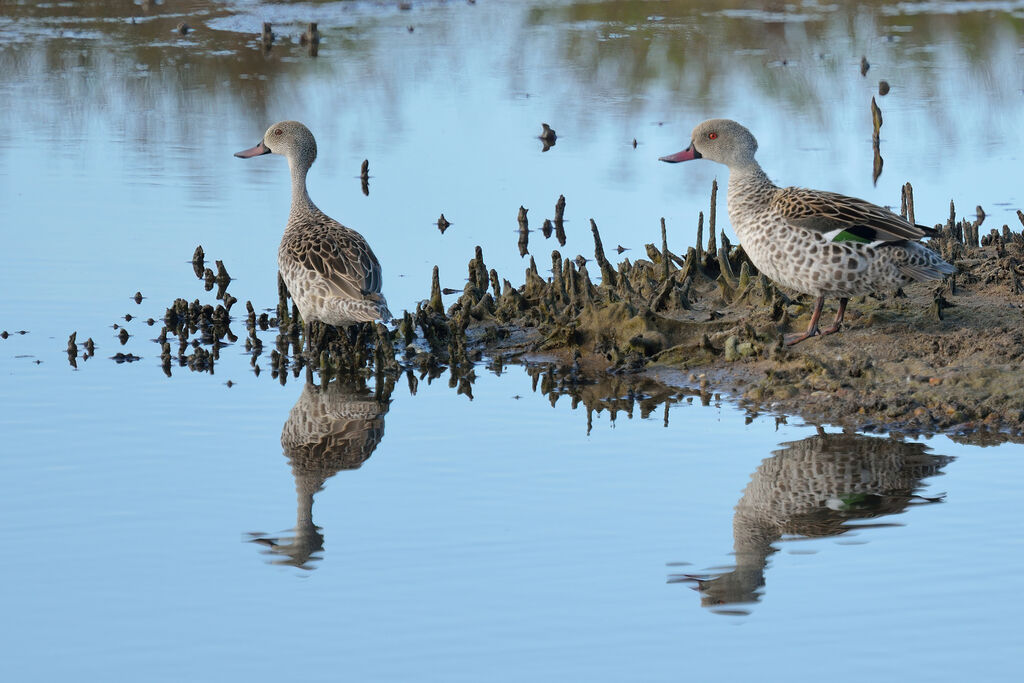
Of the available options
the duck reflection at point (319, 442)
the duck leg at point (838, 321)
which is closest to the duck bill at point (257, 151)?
the duck reflection at point (319, 442)

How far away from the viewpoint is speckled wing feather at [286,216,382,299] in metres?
9.71

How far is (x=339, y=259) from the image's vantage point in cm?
988

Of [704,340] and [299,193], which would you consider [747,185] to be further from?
[299,193]

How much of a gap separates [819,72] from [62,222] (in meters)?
10.9

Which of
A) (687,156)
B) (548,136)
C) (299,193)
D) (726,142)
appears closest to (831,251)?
(726,142)

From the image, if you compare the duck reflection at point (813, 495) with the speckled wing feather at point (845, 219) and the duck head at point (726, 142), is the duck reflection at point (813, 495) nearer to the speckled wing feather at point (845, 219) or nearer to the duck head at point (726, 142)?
the speckled wing feather at point (845, 219)

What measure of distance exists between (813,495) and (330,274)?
3530 millimetres

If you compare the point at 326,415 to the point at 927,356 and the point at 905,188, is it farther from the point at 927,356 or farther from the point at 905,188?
the point at 905,188

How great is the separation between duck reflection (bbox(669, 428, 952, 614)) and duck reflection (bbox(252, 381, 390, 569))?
1592 millimetres

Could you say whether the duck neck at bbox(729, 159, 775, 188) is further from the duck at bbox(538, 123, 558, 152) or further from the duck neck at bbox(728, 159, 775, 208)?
Answer: the duck at bbox(538, 123, 558, 152)

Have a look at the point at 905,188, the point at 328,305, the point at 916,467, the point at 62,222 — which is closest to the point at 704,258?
the point at 905,188

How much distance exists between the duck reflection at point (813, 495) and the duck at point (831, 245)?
3.55 feet

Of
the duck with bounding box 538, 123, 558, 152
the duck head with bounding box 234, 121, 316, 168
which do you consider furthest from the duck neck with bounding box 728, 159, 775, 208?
the duck with bounding box 538, 123, 558, 152

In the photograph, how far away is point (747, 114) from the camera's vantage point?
58.5ft
